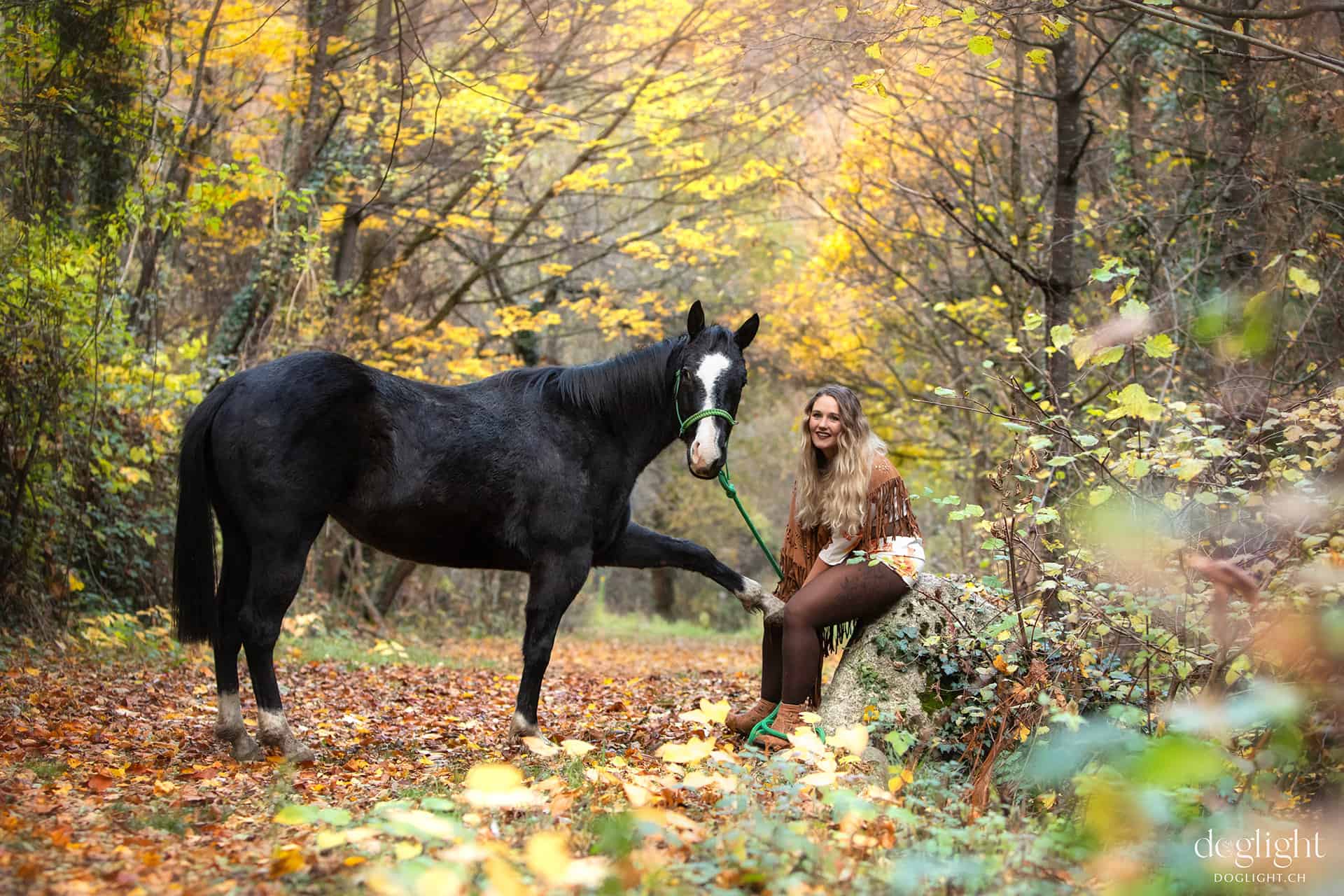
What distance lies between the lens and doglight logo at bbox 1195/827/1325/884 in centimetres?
289

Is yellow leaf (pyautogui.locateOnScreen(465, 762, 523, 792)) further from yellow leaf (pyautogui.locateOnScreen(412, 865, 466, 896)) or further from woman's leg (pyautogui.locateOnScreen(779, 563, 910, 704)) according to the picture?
woman's leg (pyautogui.locateOnScreen(779, 563, 910, 704))

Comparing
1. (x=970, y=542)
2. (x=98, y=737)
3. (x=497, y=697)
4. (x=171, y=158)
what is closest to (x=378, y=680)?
(x=497, y=697)

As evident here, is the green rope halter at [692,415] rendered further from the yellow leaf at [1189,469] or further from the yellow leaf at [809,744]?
the yellow leaf at [1189,469]

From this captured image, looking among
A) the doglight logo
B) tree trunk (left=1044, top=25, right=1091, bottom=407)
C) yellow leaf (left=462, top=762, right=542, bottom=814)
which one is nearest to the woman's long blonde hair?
the doglight logo

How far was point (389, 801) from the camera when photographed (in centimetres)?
371

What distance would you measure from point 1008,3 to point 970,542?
668cm

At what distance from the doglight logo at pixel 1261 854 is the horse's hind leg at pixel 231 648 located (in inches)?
149

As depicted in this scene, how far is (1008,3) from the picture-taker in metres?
5.39

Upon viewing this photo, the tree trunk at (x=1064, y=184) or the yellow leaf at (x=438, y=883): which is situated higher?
the tree trunk at (x=1064, y=184)

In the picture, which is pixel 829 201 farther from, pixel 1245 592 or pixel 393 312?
pixel 1245 592

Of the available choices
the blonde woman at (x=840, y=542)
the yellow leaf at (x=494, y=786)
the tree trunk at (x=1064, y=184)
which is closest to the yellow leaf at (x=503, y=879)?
the yellow leaf at (x=494, y=786)

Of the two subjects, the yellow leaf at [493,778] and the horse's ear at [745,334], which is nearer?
the yellow leaf at [493,778]

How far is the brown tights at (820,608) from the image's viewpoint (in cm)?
480

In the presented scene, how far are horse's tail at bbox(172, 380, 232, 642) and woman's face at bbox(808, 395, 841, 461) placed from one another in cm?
273
